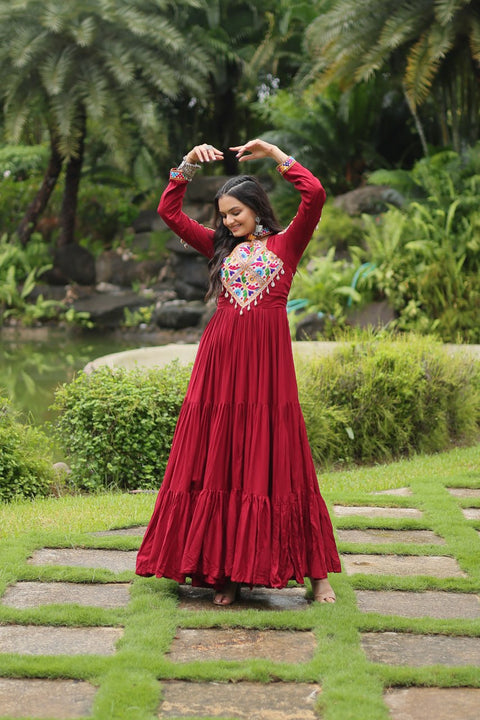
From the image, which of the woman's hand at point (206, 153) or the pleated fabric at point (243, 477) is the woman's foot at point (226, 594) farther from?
the woman's hand at point (206, 153)

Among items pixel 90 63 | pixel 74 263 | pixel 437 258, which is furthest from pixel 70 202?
pixel 437 258

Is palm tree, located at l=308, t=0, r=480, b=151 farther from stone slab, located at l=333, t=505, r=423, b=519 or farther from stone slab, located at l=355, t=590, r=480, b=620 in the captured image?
stone slab, located at l=355, t=590, r=480, b=620

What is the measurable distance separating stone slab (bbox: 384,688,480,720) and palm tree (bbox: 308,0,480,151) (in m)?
10.8

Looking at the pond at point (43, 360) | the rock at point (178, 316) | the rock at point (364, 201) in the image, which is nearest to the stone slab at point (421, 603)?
the pond at point (43, 360)

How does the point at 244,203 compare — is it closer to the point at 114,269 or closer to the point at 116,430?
the point at 116,430

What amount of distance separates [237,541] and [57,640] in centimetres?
78

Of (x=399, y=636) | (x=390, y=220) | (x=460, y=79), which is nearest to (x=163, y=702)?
(x=399, y=636)

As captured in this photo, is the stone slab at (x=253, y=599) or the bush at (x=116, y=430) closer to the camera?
the stone slab at (x=253, y=599)

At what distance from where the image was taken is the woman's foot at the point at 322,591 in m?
3.56

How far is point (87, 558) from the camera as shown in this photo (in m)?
4.07

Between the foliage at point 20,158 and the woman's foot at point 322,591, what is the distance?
1663 centimetres

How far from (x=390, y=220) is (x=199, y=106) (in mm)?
8723

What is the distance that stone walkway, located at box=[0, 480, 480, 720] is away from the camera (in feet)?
8.68

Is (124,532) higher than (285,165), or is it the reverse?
(285,165)
